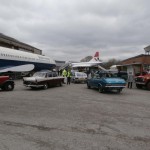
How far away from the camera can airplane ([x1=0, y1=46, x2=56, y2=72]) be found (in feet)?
97.3

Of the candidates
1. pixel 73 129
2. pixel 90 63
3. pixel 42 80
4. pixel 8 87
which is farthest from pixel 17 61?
pixel 90 63

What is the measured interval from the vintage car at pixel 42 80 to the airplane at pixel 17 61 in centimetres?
1072

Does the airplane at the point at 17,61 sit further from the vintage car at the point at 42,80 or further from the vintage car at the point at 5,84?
the vintage car at the point at 5,84

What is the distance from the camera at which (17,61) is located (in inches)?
1272

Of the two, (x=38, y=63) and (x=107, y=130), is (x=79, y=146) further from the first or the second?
(x=38, y=63)

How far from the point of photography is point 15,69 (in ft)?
103

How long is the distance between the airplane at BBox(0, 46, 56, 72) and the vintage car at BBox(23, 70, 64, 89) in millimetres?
10724

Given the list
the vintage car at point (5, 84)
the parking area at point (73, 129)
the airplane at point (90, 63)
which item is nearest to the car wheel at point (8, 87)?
the vintage car at point (5, 84)

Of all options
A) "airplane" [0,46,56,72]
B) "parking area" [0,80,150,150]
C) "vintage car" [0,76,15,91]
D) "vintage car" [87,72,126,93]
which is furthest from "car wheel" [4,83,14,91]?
"airplane" [0,46,56,72]

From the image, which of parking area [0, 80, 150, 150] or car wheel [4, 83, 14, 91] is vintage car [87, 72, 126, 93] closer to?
parking area [0, 80, 150, 150]

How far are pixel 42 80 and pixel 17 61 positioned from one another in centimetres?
1457

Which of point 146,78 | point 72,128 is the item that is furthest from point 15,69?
point 72,128

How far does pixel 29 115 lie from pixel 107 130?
3.37m

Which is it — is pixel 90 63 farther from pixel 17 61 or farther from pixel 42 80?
pixel 42 80
